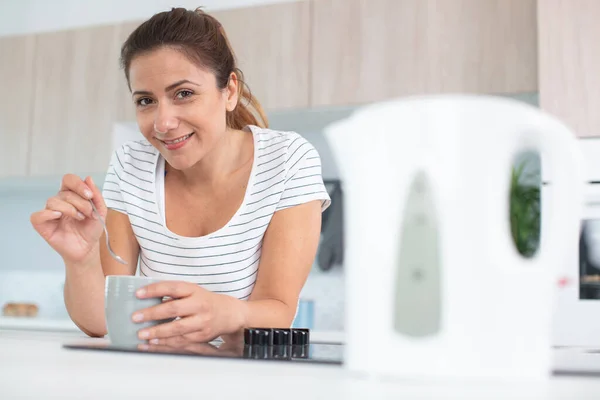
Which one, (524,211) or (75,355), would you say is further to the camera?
(524,211)

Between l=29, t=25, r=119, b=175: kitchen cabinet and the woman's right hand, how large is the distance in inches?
96.0

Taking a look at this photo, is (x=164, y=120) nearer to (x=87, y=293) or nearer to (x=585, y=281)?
(x=87, y=293)

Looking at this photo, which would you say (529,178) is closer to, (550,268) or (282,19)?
(282,19)

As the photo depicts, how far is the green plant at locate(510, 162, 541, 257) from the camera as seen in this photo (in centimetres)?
248

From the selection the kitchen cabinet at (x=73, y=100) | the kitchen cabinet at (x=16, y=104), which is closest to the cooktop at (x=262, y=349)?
the kitchen cabinet at (x=73, y=100)

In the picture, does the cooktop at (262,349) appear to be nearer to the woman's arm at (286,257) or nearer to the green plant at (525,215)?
the woman's arm at (286,257)

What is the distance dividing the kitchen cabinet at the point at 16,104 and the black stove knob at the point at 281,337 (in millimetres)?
3169

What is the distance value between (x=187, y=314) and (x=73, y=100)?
116 inches

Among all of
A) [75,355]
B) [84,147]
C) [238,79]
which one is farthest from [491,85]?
[75,355]

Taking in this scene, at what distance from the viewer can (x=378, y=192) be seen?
470mm

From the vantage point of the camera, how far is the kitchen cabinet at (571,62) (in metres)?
2.42

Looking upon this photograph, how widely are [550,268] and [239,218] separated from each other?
0.97 meters

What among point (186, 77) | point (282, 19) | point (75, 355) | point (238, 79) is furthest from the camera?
point (282, 19)

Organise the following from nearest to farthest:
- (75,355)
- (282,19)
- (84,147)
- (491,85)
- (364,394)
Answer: (364,394)
(75,355)
(491,85)
(282,19)
(84,147)
